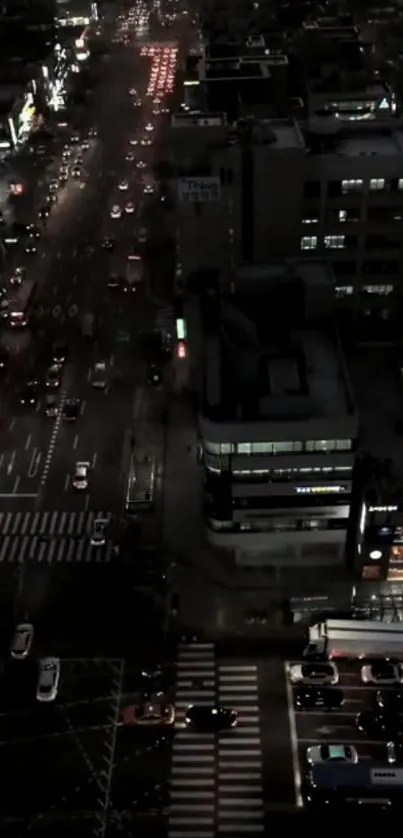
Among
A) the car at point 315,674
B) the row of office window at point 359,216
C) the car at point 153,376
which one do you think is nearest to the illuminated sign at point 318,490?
the car at point 315,674

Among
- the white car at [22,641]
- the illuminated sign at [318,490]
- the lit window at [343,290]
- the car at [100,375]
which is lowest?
the white car at [22,641]

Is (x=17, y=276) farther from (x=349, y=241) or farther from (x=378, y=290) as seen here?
(x=378, y=290)

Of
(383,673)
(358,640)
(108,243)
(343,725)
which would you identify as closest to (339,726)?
(343,725)

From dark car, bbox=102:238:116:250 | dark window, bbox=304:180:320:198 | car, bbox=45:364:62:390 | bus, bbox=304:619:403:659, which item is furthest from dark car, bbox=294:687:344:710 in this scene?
dark car, bbox=102:238:116:250

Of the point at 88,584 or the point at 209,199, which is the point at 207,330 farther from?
the point at 88,584

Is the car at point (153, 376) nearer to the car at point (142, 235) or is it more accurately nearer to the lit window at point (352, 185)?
the lit window at point (352, 185)

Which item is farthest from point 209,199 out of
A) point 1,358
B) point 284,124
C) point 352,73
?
point 352,73
